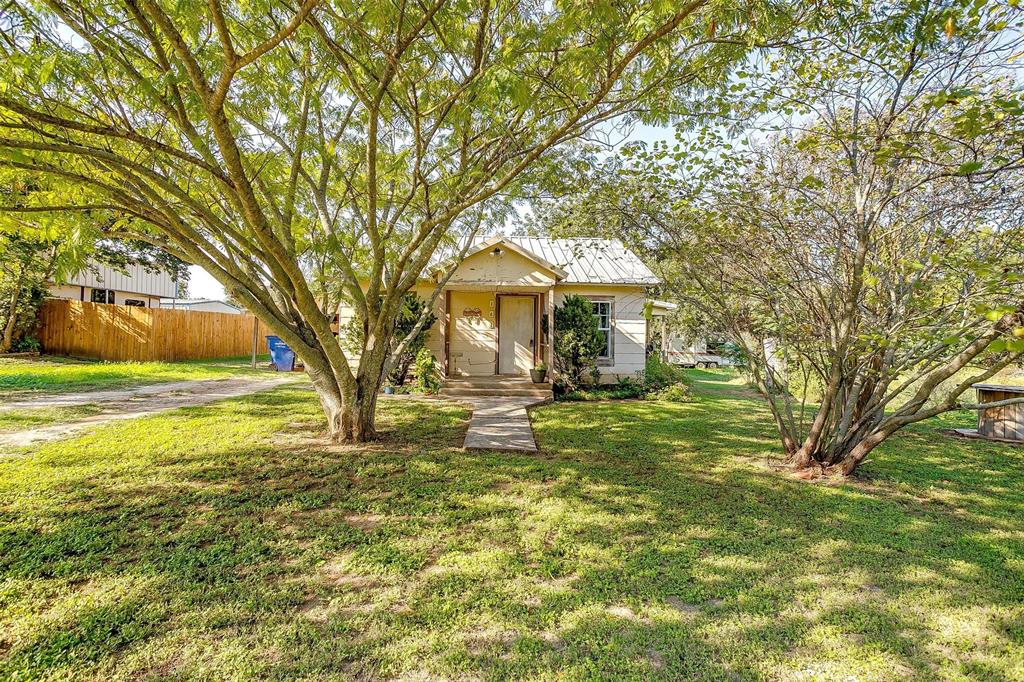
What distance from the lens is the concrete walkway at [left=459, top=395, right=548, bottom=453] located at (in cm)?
673

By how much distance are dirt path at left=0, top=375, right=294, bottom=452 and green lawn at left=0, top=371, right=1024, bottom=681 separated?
2.99 feet

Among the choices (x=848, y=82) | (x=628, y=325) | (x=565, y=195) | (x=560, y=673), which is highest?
(x=848, y=82)

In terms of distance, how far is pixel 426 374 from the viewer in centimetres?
1165

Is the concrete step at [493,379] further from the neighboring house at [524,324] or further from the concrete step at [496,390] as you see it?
the concrete step at [496,390]

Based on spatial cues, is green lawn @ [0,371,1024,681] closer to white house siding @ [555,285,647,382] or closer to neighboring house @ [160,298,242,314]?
white house siding @ [555,285,647,382]

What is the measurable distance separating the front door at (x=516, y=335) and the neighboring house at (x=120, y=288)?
1684 cm

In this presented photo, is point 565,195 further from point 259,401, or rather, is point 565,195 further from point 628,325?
point 259,401

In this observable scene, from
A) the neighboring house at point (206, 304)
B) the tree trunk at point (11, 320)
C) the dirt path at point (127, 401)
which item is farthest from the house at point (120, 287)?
the dirt path at point (127, 401)

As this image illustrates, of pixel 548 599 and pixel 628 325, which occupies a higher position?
pixel 628 325

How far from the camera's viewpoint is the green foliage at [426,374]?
11547mm

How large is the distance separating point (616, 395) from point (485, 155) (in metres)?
7.87

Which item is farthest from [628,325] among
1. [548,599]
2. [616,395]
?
[548,599]

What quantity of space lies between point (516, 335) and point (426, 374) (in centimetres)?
299

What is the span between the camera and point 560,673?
7.38ft
